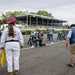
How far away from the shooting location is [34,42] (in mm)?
29500

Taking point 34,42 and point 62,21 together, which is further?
point 62,21

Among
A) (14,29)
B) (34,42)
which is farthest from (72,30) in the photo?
(34,42)

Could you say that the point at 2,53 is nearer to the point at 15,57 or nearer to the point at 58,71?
the point at 15,57

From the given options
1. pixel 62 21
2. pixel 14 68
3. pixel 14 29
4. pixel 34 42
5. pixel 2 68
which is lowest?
pixel 62 21

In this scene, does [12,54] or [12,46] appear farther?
[12,54]

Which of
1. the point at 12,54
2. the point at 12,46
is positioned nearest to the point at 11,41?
the point at 12,46

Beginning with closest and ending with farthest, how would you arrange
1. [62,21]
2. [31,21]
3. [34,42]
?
[34,42], [31,21], [62,21]

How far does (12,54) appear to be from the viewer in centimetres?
904

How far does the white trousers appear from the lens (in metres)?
8.92

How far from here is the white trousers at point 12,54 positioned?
8922 millimetres

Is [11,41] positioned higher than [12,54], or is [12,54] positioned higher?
[11,41]

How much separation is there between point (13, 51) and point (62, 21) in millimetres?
109878

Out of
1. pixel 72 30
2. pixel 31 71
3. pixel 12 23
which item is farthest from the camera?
pixel 72 30

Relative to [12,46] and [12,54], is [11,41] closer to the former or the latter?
[12,46]
